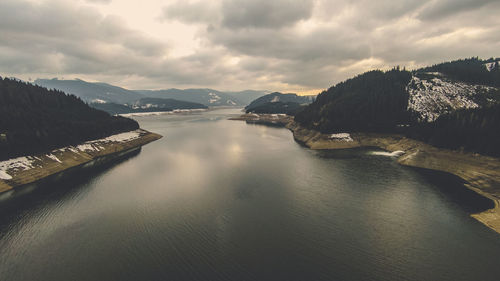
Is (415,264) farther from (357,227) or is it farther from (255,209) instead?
(255,209)

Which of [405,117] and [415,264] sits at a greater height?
[405,117]

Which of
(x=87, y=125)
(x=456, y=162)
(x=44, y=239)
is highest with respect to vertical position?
(x=87, y=125)

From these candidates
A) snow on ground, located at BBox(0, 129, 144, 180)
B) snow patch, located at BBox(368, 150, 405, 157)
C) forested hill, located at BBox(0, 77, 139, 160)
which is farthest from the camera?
snow patch, located at BBox(368, 150, 405, 157)

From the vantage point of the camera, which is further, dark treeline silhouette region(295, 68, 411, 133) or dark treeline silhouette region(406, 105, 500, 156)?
dark treeline silhouette region(295, 68, 411, 133)

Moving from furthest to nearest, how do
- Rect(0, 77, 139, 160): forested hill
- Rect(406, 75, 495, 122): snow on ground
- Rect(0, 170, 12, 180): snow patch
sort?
Rect(406, 75, 495, 122): snow on ground < Rect(0, 77, 139, 160): forested hill < Rect(0, 170, 12, 180): snow patch

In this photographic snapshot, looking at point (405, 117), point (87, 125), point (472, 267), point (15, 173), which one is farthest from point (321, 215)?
point (87, 125)

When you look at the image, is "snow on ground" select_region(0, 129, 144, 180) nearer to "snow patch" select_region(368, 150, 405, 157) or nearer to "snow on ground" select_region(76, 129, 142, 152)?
"snow on ground" select_region(76, 129, 142, 152)

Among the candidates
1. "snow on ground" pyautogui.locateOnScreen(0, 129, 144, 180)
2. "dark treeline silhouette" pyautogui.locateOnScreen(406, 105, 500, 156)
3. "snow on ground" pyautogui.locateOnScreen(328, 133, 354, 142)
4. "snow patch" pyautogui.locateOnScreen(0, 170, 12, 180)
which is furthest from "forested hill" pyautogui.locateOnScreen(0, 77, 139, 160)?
"dark treeline silhouette" pyautogui.locateOnScreen(406, 105, 500, 156)

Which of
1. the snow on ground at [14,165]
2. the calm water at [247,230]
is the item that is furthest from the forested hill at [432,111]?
the snow on ground at [14,165]
